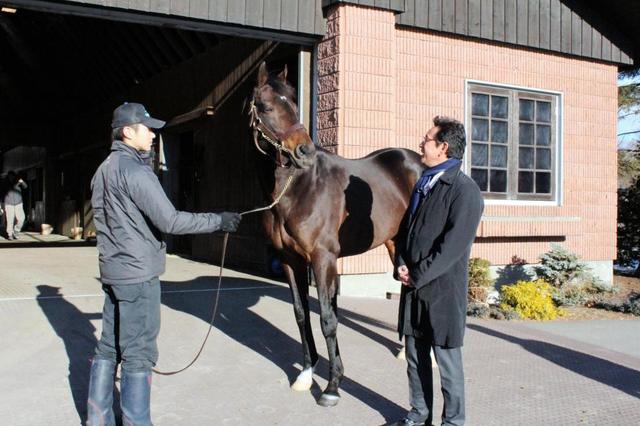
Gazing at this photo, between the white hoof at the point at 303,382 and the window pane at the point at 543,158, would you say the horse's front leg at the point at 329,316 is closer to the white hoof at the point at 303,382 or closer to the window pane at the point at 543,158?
the white hoof at the point at 303,382

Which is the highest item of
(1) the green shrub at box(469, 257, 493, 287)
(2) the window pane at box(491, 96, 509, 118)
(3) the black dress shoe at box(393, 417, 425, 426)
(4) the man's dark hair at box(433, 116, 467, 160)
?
(2) the window pane at box(491, 96, 509, 118)

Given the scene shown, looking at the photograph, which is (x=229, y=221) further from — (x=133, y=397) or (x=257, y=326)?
(x=257, y=326)

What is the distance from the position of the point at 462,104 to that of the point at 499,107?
0.84 metres

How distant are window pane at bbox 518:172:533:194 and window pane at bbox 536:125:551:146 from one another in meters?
0.63

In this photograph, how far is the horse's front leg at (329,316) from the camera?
174 inches

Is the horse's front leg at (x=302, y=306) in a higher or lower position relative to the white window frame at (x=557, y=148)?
lower

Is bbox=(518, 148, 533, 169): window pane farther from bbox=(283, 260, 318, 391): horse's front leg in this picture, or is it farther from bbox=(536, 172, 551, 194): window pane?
bbox=(283, 260, 318, 391): horse's front leg

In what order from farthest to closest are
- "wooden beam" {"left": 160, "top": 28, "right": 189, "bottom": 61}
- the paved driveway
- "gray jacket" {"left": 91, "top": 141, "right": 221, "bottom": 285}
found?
Result: "wooden beam" {"left": 160, "top": 28, "right": 189, "bottom": 61} → the paved driveway → "gray jacket" {"left": 91, "top": 141, "right": 221, "bottom": 285}

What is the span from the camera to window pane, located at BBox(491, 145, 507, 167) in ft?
34.2

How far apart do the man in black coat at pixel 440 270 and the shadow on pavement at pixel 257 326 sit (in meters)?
0.64

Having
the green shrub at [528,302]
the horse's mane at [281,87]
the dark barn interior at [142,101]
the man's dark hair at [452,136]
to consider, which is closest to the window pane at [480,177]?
the green shrub at [528,302]

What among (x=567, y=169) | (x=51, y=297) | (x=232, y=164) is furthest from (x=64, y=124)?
(x=567, y=169)

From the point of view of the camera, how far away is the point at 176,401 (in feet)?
14.5

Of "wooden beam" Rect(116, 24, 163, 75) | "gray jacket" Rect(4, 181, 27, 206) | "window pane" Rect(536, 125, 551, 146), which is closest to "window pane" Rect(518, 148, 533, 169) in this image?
"window pane" Rect(536, 125, 551, 146)
